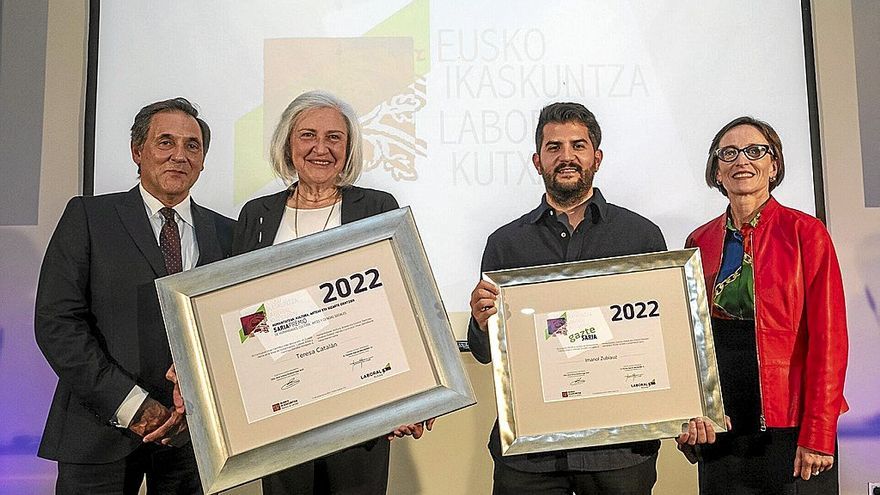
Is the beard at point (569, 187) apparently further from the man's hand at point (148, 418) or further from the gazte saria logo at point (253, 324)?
the man's hand at point (148, 418)

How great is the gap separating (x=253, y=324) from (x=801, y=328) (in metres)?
1.54

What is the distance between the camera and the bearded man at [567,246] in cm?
205

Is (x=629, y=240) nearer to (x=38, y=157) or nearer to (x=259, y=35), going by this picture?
(x=259, y=35)

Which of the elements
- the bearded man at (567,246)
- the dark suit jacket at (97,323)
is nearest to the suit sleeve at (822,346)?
the bearded man at (567,246)

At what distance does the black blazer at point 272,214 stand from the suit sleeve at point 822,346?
4.00 ft

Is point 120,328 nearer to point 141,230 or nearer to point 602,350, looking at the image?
point 141,230

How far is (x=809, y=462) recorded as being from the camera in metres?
2.05

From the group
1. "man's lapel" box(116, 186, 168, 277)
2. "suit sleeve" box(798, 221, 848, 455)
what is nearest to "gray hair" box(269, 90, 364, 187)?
"man's lapel" box(116, 186, 168, 277)

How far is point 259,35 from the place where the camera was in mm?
3029

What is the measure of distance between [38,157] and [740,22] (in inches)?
113

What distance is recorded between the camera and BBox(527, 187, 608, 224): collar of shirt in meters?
→ 2.21

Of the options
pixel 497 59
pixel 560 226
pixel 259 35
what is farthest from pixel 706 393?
pixel 259 35
